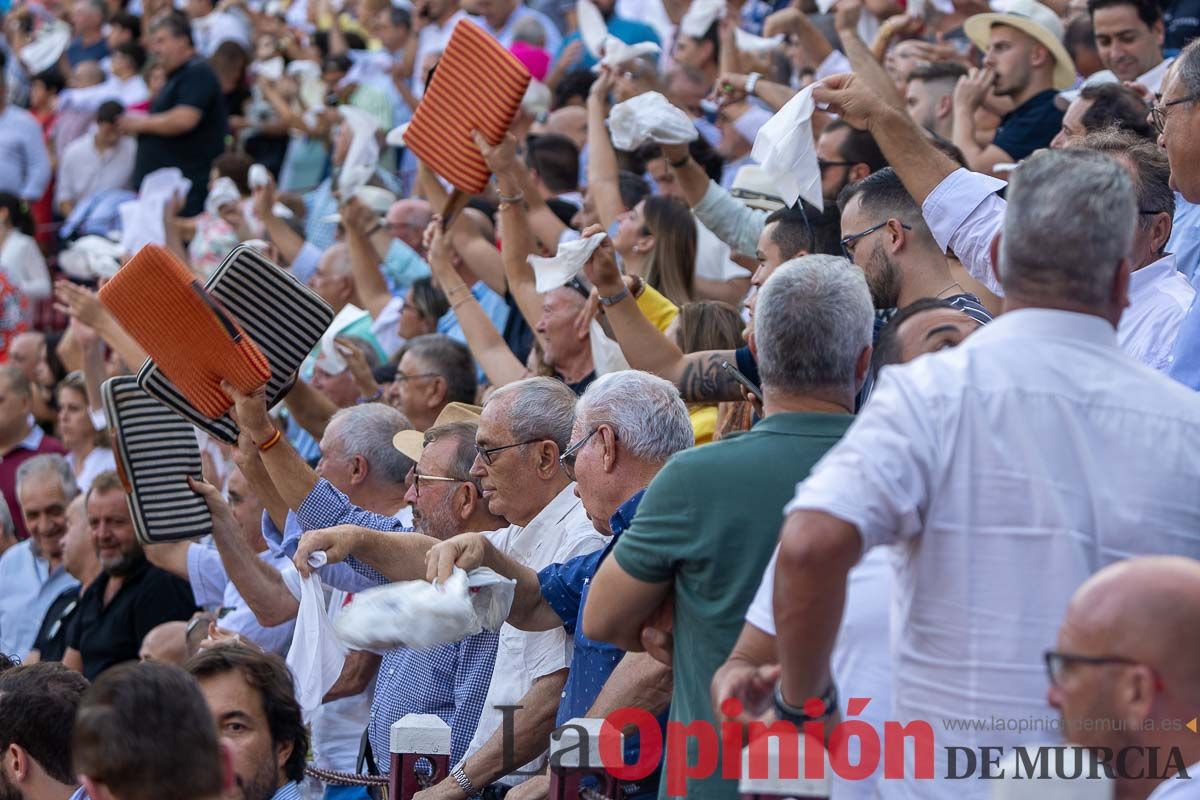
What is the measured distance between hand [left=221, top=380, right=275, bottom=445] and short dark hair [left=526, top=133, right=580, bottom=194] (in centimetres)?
336

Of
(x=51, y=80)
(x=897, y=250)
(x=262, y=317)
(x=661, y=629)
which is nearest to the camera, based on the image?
(x=661, y=629)

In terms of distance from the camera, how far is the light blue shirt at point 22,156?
1250 centimetres

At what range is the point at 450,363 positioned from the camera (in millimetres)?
6465

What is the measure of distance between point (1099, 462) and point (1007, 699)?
0.38m

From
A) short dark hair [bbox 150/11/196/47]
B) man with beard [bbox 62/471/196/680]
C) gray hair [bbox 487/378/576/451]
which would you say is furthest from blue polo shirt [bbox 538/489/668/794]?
short dark hair [bbox 150/11/196/47]

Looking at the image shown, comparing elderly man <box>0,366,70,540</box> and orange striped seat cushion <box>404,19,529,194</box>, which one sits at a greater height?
orange striped seat cushion <box>404,19,529,194</box>

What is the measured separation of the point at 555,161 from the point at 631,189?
94 centimetres

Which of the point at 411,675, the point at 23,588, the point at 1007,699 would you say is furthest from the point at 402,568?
the point at 23,588

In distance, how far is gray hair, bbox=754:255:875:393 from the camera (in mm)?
2924

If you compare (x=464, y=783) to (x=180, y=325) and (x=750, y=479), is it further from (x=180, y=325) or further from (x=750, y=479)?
(x=180, y=325)

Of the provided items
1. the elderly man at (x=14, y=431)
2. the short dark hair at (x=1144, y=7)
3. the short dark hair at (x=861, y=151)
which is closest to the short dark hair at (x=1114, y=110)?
the short dark hair at (x=861, y=151)

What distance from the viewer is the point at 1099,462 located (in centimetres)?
252

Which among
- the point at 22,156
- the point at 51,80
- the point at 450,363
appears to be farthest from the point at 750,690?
the point at 51,80

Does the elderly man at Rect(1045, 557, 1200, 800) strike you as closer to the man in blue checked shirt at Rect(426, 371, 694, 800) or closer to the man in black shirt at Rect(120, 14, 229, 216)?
the man in blue checked shirt at Rect(426, 371, 694, 800)
